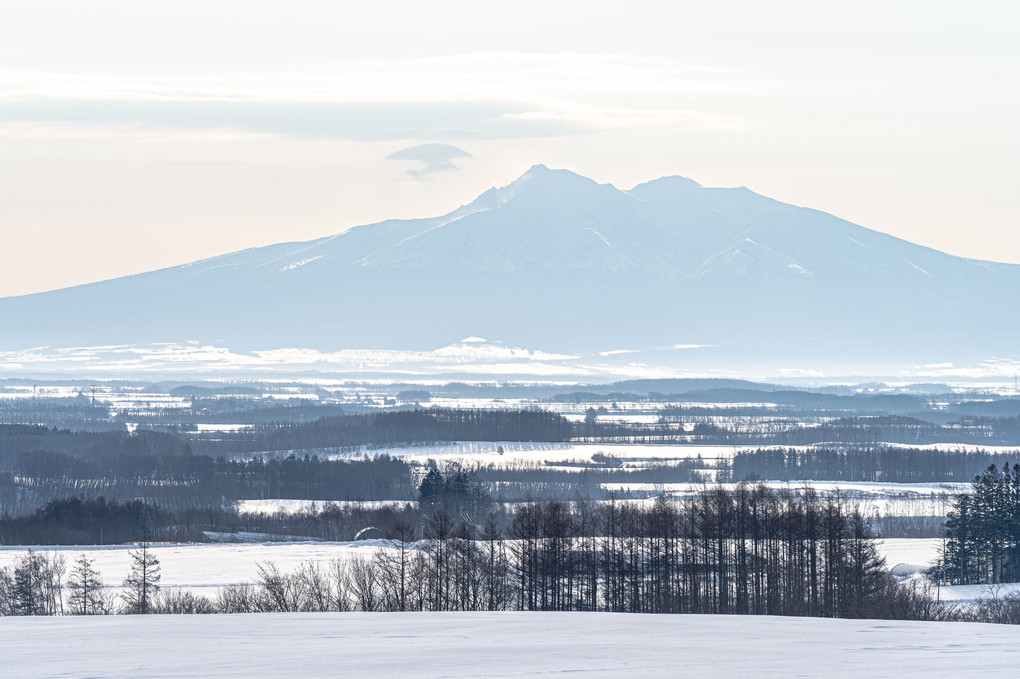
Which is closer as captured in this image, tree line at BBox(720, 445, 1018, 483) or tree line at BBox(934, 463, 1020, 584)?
tree line at BBox(934, 463, 1020, 584)

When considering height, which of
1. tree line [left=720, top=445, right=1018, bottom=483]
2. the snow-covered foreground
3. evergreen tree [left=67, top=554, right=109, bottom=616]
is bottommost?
evergreen tree [left=67, top=554, right=109, bottom=616]

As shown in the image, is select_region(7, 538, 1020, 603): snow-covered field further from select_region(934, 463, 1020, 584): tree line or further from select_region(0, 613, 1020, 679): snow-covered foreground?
select_region(0, 613, 1020, 679): snow-covered foreground

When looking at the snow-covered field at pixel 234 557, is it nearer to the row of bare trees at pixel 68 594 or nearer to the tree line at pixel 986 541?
the row of bare trees at pixel 68 594

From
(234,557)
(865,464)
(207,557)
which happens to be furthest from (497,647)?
(865,464)

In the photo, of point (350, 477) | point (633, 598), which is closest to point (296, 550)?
point (633, 598)

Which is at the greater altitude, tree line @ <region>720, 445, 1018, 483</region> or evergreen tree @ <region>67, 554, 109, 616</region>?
tree line @ <region>720, 445, 1018, 483</region>

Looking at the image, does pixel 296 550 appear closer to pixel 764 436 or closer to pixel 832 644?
pixel 832 644


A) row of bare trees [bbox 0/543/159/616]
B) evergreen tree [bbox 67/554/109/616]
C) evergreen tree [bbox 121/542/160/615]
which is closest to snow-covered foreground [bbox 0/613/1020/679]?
evergreen tree [bbox 121/542/160/615]

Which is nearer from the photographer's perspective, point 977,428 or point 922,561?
point 922,561

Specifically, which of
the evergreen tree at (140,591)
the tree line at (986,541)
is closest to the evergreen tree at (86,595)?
the evergreen tree at (140,591)

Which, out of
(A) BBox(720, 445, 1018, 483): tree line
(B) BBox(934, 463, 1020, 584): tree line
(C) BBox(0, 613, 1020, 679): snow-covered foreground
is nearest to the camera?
(C) BBox(0, 613, 1020, 679): snow-covered foreground

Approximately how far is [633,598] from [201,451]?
83.4m

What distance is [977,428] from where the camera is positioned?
150250 mm

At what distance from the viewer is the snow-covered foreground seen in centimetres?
1867
